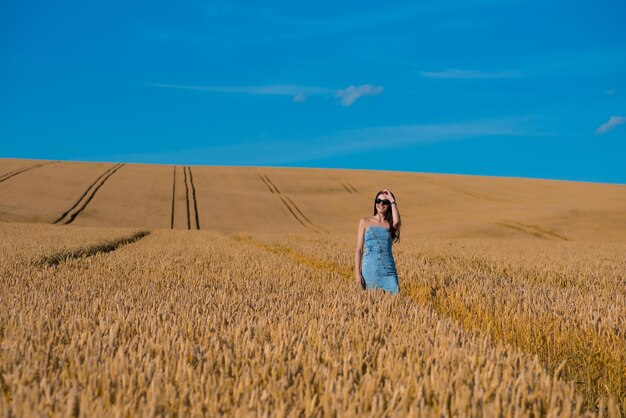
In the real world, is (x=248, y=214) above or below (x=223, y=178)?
below

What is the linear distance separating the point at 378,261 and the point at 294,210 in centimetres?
4803

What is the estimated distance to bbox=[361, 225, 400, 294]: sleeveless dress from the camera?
7582mm

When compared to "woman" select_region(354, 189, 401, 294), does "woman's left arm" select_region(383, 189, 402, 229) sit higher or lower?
higher

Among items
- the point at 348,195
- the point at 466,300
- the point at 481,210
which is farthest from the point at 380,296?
the point at 348,195

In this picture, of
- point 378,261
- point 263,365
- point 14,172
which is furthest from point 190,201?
point 263,365

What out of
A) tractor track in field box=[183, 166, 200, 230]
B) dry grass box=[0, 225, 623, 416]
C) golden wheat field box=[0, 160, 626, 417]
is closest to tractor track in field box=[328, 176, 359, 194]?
tractor track in field box=[183, 166, 200, 230]

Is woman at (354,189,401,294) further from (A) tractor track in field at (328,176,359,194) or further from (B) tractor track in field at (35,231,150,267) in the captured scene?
(A) tractor track in field at (328,176,359,194)

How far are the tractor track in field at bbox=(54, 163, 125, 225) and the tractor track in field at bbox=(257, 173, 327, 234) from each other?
62.1 ft

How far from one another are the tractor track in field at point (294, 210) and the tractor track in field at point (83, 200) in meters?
18.9

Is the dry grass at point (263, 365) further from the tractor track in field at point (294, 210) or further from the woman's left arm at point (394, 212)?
the tractor track in field at point (294, 210)

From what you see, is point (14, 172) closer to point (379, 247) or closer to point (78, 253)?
point (78, 253)

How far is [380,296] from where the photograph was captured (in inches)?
239

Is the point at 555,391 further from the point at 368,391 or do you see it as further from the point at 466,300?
the point at 466,300

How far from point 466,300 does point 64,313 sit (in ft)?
15.2
